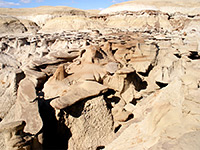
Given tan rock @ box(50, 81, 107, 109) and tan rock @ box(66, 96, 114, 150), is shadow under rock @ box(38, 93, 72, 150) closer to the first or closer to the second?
tan rock @ box(66, 96, 114, 150)

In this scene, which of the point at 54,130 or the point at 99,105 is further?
the point at 99,105

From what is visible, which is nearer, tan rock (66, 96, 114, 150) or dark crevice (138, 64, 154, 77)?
tan rock (66, 96, 114, 150)

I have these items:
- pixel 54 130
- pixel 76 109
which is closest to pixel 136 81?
pixel 76 109

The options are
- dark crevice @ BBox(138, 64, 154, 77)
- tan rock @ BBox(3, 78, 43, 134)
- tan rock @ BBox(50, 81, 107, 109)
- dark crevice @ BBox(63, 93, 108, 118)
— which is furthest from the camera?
dark crevice @ BBox(138, 64, 154, 77)

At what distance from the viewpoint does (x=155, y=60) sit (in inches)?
226

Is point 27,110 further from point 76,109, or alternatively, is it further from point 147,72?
point 147,72

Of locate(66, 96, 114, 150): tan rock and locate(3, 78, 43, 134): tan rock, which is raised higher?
locate(3, 78, 43, 134): tan rock

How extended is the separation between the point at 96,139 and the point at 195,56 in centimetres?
513

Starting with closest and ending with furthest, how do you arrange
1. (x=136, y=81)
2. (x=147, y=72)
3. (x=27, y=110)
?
(x=27, y=110) → (x=136, y=81) → (x=147, y=72)

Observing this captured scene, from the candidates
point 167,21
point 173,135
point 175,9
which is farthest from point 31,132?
point 175,9

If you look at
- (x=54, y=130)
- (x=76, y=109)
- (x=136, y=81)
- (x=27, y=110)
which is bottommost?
(x=54, y=130)

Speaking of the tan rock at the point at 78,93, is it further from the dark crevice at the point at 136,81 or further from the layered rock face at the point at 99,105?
the dark crevice at the point at 136,81

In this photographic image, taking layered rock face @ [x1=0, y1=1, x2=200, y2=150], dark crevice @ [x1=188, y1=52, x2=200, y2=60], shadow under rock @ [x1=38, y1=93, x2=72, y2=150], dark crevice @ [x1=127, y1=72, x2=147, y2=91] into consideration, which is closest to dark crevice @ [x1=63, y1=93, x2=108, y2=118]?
layered rock face @ [x1=0, y1=1, x2=200, y2=150]

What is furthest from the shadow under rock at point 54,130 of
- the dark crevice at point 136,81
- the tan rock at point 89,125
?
the dark crevice at point 136,81
